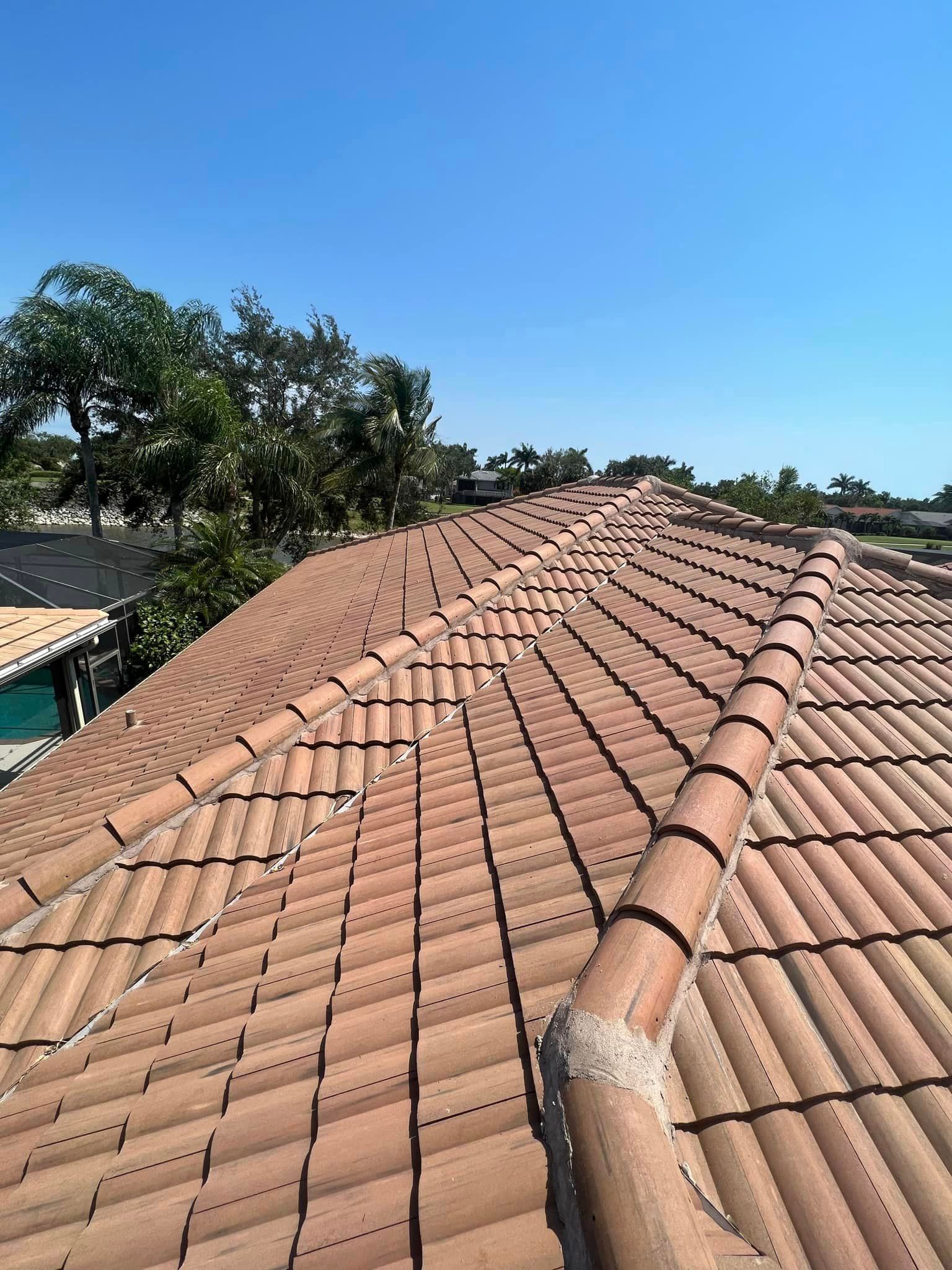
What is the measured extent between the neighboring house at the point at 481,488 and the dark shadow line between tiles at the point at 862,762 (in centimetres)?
8180

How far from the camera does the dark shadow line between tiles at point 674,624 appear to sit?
391 cm

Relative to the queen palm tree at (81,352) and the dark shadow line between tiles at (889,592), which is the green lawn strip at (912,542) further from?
the dark shadow line between tiles at (889,592)

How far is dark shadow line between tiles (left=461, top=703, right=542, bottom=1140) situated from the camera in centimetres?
171

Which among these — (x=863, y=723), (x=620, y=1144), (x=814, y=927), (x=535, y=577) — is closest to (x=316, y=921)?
(x=620, y=1144)

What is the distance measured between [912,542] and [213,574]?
267 ft

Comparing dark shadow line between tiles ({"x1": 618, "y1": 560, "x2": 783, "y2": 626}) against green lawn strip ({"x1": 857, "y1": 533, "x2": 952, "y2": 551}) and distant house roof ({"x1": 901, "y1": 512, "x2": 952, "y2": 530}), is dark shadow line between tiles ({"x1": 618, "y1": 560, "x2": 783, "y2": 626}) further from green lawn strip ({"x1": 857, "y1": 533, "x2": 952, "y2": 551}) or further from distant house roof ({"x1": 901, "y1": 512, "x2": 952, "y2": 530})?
distant house roof ({"x1": 901, "y1": 512, "x2": 952, "y2": 530})

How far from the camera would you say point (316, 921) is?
2.81 meters

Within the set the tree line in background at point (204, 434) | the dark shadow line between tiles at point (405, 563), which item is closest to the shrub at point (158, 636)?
the tree line in background at point (204, 434)

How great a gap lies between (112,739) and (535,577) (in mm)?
4383

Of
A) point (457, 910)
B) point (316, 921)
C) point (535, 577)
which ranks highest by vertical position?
point (535, 577)

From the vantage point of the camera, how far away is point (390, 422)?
2369cm

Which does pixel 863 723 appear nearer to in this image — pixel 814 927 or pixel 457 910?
pixel 814 927

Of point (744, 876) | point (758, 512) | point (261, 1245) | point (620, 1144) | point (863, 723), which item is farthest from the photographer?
point (758, 512)

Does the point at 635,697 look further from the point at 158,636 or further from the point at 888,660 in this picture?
the point at 158,636
